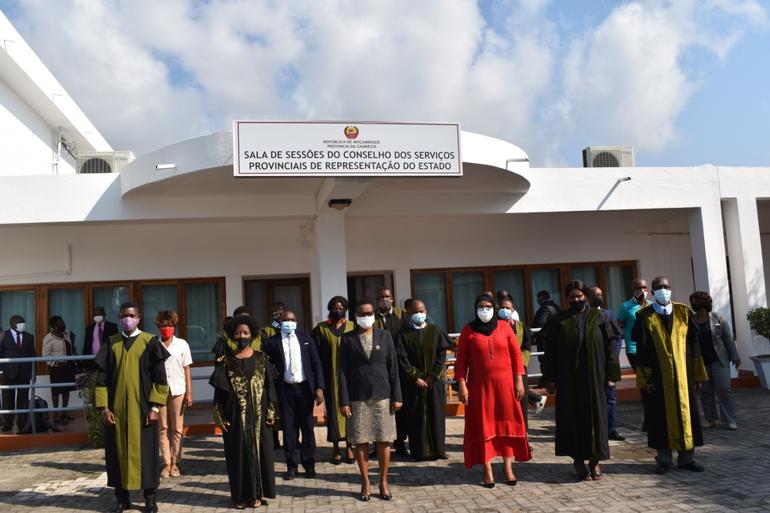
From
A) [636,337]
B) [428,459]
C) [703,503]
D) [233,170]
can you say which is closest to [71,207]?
[233,170]

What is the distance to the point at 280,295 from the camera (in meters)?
12.1

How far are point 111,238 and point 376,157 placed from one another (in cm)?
558

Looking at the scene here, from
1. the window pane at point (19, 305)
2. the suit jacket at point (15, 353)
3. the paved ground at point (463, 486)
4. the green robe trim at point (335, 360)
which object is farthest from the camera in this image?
the window pane at point (19, 305)

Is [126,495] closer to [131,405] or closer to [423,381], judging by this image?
[131,405]

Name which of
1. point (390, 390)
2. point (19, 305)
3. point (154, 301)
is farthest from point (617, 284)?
point (19, 305)

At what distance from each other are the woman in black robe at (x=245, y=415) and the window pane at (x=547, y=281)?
24.9 feet

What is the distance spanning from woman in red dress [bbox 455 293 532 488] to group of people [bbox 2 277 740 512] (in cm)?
1

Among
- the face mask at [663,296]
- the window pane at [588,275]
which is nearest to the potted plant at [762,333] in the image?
the window pane at [588,275]

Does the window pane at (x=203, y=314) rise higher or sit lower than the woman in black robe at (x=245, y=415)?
higher

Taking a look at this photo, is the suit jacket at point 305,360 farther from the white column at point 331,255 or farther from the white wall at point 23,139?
the white wall at point 23,139

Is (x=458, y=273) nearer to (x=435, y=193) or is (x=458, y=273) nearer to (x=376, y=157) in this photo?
(x=435, y=193)

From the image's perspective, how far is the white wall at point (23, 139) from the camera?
12203mm

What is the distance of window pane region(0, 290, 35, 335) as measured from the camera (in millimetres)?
10891

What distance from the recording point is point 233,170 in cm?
781
